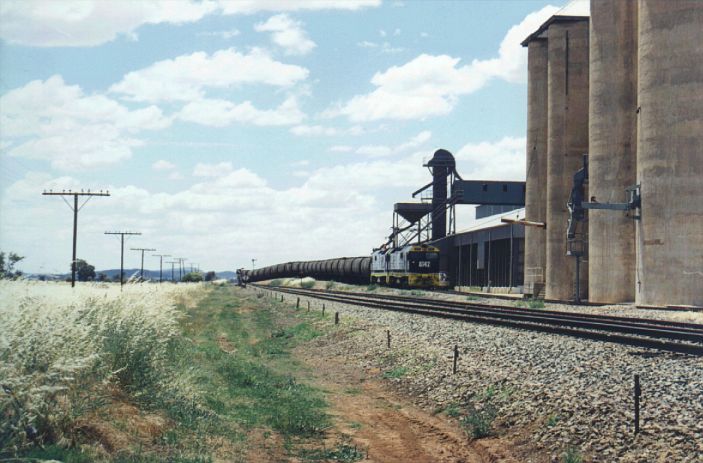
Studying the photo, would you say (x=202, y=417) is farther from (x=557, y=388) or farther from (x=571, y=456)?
(x=557, y=388)

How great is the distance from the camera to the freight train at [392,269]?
178 ft

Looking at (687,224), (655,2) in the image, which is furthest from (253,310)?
(655,2)

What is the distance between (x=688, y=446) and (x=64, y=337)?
7.06 m

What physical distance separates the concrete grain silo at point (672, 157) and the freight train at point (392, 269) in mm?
21098

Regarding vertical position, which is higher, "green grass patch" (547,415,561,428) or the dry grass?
the dry grass

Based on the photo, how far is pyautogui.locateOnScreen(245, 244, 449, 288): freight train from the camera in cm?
5416

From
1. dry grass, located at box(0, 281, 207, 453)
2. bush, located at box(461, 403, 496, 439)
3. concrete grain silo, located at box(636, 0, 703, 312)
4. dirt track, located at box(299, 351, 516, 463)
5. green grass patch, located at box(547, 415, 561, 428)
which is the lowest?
dirt track, located at box(299, 351, 516, 463)

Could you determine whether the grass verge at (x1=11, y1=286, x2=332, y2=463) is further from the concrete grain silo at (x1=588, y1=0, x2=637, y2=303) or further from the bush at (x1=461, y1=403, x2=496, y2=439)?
the concrete grain silo at (x1=588, y1=0, x2=637, y2=303)

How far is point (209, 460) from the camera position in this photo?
8.00 meters

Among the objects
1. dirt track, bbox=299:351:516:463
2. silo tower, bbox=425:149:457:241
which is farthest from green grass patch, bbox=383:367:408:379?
silo tower, bbox=425:149:457:241

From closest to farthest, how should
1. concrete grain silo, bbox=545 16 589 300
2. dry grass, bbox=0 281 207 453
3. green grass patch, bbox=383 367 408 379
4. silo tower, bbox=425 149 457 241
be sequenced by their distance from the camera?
dry grass, bbox=0 281 207 453 < green grass patch, bbox=383 367 408 379 < concrete grain silo, bbox=545 16 589 300 < silo tower, bbox=425 149 457 241

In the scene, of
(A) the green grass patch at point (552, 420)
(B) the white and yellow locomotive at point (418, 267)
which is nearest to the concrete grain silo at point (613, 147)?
(B) the white and yellow locomotive at point (418, 267)

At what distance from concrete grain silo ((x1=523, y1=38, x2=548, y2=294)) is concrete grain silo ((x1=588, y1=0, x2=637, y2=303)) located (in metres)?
12.0

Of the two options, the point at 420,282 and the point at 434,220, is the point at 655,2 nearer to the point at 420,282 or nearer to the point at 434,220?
the point at 420,282
